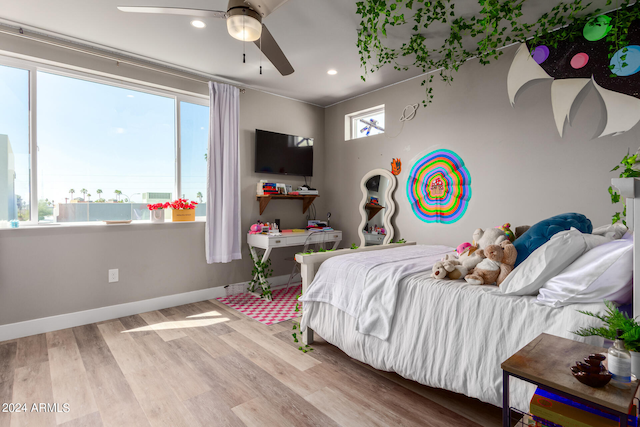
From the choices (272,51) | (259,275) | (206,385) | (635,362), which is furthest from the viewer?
(259,275)

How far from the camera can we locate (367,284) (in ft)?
6.54

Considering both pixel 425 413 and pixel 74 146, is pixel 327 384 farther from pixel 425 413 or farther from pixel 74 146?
pixel 74 146

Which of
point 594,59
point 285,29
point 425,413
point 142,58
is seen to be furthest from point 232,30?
point 594,59

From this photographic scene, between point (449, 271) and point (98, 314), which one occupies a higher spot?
point (449, 271)

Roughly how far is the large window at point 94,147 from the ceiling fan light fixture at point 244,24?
2.00m

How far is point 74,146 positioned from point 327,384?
9.81 ft

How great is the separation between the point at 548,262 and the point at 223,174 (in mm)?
3083

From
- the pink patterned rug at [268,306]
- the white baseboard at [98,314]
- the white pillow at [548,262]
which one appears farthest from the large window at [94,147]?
the white pillow at [548,262]

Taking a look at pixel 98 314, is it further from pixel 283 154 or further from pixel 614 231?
pixel 614 231

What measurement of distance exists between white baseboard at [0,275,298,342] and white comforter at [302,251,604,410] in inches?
85.1

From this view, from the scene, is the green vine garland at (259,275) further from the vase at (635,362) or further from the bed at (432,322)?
the vase at (635,362)

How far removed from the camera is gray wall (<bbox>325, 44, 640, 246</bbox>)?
239 cm

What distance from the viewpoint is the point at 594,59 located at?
233cm

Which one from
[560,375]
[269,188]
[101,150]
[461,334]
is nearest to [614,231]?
[461,334]
